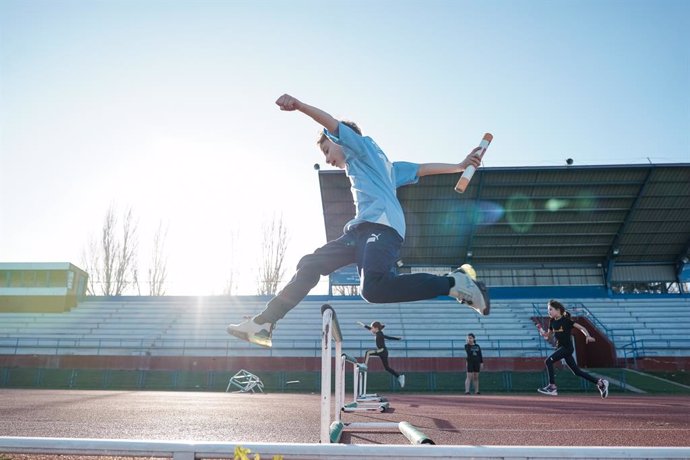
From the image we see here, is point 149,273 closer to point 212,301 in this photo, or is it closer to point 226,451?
point 212,301

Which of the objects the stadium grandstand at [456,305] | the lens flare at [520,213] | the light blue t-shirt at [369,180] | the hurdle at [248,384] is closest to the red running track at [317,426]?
the light blue t-shirt at [369,180]

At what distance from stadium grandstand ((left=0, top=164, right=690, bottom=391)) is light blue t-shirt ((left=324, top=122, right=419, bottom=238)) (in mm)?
15288

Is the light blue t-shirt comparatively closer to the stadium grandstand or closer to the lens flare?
the stadium grandstand

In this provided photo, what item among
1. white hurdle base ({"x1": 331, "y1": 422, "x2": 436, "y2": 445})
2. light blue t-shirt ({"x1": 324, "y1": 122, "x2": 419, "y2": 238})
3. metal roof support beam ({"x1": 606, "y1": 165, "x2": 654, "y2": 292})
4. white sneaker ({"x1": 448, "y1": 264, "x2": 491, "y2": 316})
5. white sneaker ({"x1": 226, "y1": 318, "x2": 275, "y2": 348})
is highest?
metal roof support beam ({"x1": 606, "y1": 165, "x2": 654, "y2": 292})

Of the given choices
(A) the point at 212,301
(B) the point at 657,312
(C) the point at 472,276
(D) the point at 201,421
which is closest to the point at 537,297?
(B) the point at 657,312

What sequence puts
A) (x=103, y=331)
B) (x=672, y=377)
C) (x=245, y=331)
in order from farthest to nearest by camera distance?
(x=103, y=331), (x=672, y=377), (x=245, y=331)

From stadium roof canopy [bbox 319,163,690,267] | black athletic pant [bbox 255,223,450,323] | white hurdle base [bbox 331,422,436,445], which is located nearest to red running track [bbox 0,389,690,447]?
white hurdle base [bbox 331,422,436,445]

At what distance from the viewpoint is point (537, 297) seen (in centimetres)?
2747

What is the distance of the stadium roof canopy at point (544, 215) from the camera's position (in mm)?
25188

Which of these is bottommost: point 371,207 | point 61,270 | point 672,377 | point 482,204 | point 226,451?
point 672,377

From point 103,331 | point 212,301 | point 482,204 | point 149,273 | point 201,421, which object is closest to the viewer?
point 201,421

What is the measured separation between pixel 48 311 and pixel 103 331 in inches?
228

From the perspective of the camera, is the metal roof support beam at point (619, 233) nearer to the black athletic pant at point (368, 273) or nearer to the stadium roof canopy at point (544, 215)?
the stadium roof canopy at point (544, 215)

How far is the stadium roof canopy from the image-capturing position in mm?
25188
